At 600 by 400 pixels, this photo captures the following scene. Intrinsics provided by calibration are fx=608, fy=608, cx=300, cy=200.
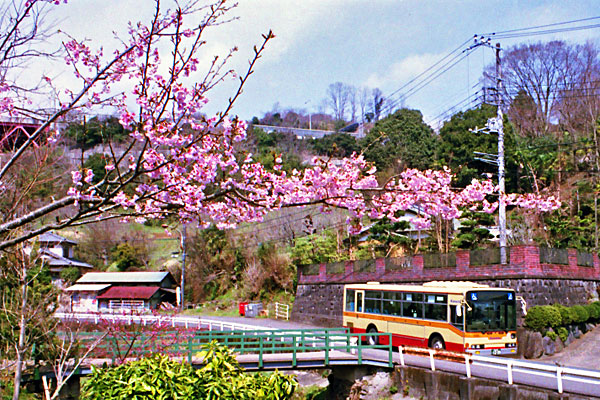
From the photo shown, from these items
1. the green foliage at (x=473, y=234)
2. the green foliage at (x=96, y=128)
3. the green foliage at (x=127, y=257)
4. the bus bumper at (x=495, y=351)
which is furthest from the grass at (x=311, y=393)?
the green foliage at (x=127, y=257)

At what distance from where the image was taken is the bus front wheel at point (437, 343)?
21772mm

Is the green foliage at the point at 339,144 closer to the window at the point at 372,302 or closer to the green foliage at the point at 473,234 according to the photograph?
the green foliage at the point at 473,234

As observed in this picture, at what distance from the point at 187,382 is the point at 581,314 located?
2112 cm

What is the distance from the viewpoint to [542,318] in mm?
23203

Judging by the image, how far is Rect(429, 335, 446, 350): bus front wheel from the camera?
2177 cm

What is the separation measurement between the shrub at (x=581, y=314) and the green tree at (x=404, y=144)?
30526 millimetres

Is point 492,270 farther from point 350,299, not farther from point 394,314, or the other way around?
point 350,299

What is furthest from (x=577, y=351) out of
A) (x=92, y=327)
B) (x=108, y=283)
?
(x=108, y=283)

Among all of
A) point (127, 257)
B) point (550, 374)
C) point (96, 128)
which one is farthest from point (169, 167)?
point (127, 257)

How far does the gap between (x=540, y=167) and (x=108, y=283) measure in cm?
3714

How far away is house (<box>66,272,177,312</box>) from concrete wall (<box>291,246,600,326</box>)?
20.6m

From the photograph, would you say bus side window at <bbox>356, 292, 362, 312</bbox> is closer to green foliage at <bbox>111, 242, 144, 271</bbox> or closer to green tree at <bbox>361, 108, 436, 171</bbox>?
green tree at <bbox>361, 108, 436, 171</bbox>

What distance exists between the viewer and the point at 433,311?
22219 millimetres

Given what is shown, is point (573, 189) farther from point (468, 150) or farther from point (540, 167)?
point (468, 150)
